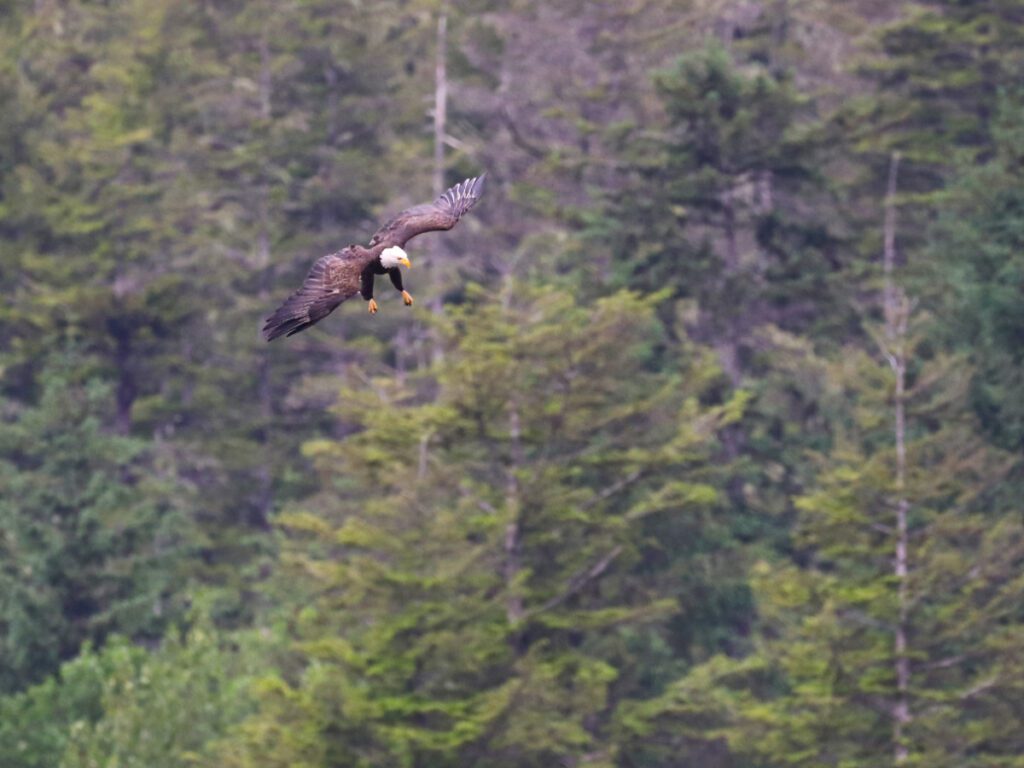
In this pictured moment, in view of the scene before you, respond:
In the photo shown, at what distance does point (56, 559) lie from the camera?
35188mm

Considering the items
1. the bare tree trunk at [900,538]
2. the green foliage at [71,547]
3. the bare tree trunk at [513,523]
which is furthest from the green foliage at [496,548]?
the green foliage at [71,547]

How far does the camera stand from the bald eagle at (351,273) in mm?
14750

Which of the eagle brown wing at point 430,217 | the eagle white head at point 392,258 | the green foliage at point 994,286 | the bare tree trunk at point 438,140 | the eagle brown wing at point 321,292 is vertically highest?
the bare tree trunk at point 438,140

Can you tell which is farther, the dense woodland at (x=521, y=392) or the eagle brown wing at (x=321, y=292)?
the dense woodland at (x=521, y=392)

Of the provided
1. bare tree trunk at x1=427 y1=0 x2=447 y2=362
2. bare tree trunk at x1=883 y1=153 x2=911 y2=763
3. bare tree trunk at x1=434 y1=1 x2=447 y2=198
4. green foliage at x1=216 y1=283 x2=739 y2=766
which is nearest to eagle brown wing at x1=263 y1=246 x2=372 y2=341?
bare tree trunk at x1=883 y1=153 x2=911 y2=763

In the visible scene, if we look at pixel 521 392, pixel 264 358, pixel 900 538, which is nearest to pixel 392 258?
pixel 900 538

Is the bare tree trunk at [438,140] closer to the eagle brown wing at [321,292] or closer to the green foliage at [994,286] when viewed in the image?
the green foliage at [994,286]

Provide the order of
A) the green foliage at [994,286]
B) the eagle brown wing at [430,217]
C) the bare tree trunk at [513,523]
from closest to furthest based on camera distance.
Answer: the eagle brown wing at [430,217], the bare tree trunk at [513,523], the green foliage at [994,286]

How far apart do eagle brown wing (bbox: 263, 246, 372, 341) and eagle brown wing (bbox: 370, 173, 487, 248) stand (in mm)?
→ 407

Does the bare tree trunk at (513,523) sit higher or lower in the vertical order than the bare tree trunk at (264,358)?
lower

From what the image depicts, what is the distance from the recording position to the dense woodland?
2700 centimetres

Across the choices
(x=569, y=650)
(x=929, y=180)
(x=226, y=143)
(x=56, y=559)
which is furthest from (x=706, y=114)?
(x=226, y=143)

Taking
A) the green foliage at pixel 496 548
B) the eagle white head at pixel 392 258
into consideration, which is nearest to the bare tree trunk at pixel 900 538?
the green foliage at pixel 496 548

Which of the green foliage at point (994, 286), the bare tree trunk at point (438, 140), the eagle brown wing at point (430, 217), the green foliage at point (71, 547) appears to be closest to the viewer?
the eagle brown wing at point (430, 217)
